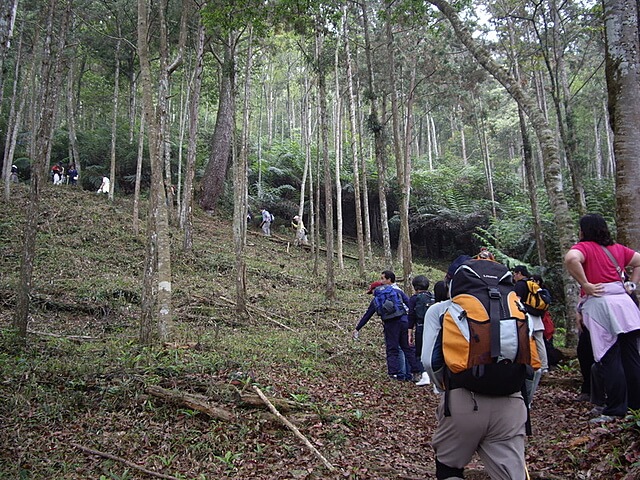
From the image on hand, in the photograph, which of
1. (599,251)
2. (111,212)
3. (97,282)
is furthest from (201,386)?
(111,212)

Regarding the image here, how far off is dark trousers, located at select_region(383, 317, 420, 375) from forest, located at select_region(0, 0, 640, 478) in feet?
1.66

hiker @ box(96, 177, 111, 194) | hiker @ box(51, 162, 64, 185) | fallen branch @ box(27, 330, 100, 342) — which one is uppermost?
hiker @ box(51, 162, 64, 185)

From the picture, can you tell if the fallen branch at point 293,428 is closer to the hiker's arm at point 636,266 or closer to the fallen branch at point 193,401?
the fallen branch at point 193,401

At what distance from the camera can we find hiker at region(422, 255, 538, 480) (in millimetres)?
2373

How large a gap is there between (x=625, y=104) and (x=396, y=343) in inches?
163

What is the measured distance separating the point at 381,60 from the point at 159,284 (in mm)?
19164

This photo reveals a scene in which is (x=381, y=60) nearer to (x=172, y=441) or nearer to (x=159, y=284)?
(x=159, y=284)

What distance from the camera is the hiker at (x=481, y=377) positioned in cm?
237

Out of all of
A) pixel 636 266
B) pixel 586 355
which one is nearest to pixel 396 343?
pixel 586 355

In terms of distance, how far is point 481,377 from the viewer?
2.37 m

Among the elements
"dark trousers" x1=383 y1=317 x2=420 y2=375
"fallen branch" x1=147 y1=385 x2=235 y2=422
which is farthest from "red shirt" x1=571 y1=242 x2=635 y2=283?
"fallen branch" x1=147 y1=385 x2=235 y2=422

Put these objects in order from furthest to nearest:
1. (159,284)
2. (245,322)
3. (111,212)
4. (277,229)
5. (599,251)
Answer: (277,229)
(111,212)
(245,322)
(159,284)
(599,251)

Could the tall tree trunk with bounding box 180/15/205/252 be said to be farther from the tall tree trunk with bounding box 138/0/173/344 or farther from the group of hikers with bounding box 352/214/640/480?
the group of hikers with bounding box 352/214/640/480

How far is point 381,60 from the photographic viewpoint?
22812 mm
